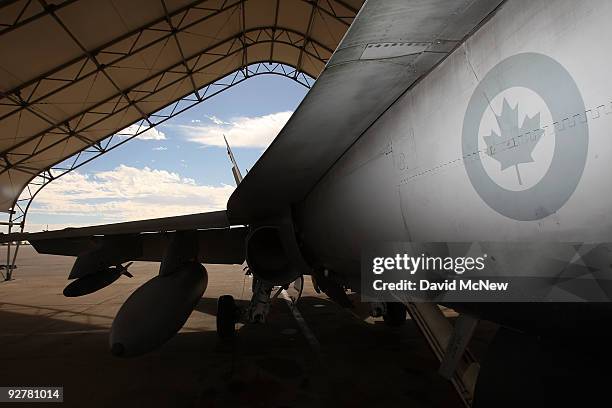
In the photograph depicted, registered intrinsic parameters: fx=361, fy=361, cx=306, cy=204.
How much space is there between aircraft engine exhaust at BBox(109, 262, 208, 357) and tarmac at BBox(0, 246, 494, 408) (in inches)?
24.1

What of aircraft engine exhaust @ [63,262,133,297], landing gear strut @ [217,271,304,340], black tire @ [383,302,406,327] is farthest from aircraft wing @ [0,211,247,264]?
black tire @ [383,302,406,327]

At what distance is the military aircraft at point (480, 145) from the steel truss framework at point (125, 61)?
954cm

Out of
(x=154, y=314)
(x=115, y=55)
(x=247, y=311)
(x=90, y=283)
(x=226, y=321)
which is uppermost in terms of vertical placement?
(x=115, y=55)

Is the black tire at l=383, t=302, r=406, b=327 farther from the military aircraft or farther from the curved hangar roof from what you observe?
the curved hangar roof

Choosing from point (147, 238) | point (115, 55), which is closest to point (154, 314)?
point (147, 238)

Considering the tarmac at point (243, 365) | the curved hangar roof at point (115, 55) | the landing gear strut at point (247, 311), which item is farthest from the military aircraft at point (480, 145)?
the curved hangar roof at point (115, 55)

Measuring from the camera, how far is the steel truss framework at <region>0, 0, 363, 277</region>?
32.7ft

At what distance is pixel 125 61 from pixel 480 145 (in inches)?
533

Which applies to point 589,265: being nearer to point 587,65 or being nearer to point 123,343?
point 587,65

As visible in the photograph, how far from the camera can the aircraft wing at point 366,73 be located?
4.50ft

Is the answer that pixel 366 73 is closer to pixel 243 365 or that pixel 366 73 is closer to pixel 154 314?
pixel 154 314

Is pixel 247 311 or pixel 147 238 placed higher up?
pixel 147 238

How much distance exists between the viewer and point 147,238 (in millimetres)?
6906

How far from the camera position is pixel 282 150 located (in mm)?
2354
